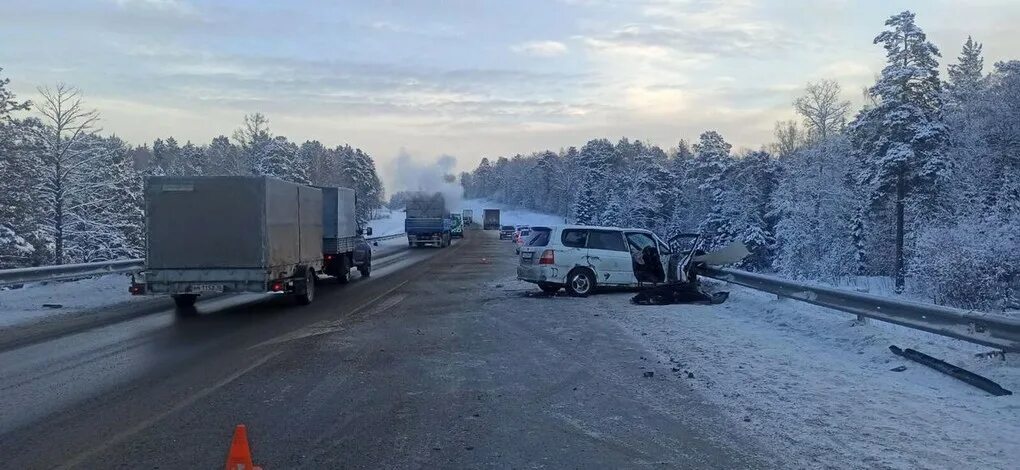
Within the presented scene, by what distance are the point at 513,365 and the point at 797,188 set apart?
4566 centimetres

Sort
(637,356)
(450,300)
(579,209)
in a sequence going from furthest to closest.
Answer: (579,209) → (450,300) → (637,356)

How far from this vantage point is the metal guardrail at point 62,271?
1537cm

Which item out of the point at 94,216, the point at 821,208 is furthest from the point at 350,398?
the point at 821,208

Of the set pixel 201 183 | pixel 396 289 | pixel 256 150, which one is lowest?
pixel 396 289

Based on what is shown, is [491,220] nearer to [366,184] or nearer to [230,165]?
[366,184]

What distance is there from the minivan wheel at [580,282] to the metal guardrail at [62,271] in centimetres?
1170

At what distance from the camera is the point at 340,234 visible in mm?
21094

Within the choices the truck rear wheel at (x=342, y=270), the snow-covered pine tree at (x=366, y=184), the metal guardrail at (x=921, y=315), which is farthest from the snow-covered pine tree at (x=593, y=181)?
the metal guardrail at (x=921, y=315)

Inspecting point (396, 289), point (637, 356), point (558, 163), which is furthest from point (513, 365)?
point (558, 163)

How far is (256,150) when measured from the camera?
243 feet

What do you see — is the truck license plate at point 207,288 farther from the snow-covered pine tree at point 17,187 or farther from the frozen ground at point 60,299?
the snow-covered pine tree at point 17,187

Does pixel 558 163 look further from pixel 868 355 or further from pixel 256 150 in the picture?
pixel 868 355

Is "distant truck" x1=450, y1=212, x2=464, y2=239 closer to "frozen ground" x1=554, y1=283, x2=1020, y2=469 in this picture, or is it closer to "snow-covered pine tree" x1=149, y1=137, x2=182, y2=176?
"frozen ground" x1=554, y1=283, x2=1020, y2=469

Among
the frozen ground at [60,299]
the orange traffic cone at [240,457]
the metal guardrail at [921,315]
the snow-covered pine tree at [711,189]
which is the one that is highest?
the snow-covered pine tree at [711,189]
